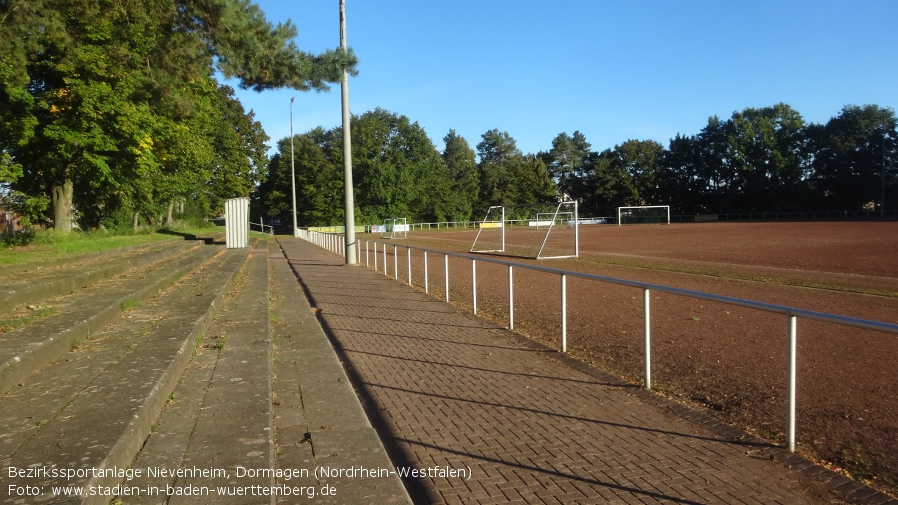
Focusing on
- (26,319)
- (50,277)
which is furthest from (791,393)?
(50,277)

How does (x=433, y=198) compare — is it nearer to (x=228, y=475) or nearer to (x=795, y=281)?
(x=795, y=281)

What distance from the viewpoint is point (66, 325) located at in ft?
18.9

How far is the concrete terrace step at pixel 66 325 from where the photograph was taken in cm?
454

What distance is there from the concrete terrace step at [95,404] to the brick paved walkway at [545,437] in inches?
63.6

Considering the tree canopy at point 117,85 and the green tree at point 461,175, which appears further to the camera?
the green tree at point 461,175

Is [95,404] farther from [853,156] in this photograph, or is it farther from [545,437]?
[853,156]

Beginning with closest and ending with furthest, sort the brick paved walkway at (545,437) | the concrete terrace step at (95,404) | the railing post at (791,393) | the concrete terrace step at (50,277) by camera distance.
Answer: the concrete terrace step at (95,404), the brick paved walkway at (545,437), the railing post at (791,393), the concrete terrace step at (50,277)

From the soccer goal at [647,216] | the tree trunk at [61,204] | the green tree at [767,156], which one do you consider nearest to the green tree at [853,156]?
the green tree at [767,156]

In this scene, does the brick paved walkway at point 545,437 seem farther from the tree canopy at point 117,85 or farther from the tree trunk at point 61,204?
the tree trunk at point 61,204

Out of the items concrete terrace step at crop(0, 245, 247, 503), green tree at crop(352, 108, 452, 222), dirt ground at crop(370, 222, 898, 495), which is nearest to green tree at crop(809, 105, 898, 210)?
green tree at crop(352, 108, 452, 222)

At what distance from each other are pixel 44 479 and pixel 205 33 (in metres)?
8.53

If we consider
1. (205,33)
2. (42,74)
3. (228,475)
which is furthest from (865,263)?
(42,74)

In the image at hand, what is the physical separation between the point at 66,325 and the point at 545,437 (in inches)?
171

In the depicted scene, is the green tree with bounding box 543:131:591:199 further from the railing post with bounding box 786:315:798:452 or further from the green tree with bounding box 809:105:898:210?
the railing post with bounding box 786:315:798:452
